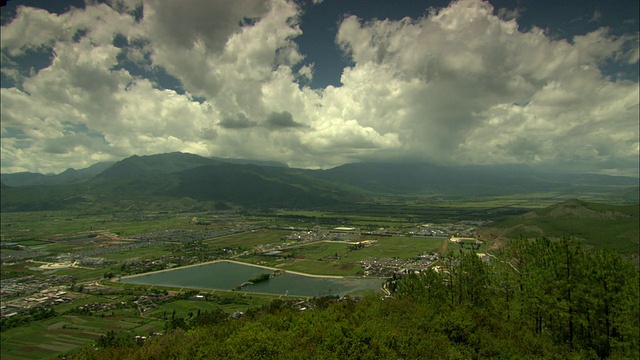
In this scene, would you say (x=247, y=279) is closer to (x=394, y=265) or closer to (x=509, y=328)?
(x=394, y=265)

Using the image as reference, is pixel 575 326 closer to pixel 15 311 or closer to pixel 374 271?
pixel 374 271

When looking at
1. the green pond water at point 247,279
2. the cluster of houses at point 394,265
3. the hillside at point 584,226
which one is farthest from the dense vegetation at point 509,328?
the hillside at point 584,226

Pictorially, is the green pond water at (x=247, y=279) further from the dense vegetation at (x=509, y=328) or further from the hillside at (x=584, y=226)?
the hillside at (x=584, y=226)

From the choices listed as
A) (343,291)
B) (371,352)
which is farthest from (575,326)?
(343,291)

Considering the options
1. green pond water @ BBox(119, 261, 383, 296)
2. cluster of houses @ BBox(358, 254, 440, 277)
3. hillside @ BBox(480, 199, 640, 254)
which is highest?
hillside @ BBox(480, 199, 640, 254)

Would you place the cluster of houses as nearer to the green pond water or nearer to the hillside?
the green pond water

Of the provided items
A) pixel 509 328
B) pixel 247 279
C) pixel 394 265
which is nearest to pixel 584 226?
pixel 394 265

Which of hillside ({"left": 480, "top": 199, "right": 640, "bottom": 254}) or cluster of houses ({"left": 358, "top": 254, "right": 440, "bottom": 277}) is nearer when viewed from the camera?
cluster of houses ({"left": 358, "top": 254, "right": 440, "bottom": 277})

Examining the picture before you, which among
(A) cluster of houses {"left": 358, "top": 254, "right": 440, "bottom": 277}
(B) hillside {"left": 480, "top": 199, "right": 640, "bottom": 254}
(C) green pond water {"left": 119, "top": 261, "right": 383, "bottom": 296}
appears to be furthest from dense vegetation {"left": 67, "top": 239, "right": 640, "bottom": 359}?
(B) hillside {"left": 480, "top": 199, "right": 640, "bottom": 254}
